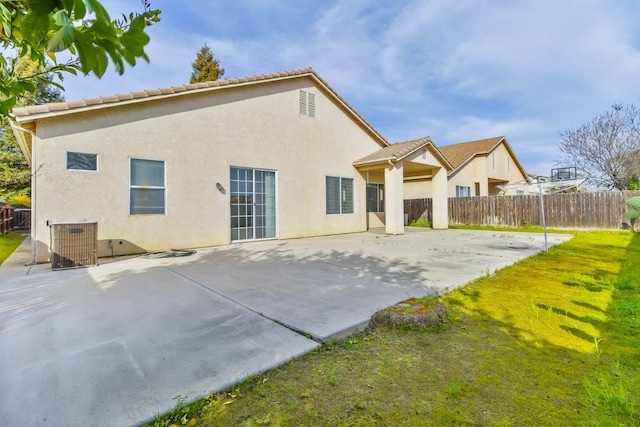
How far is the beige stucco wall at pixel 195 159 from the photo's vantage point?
6.73 metres

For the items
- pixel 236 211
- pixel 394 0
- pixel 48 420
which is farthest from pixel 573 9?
pixel 48 420

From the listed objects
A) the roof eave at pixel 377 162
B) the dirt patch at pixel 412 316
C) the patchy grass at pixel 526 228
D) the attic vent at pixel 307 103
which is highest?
the attic vent at pixel 307 103

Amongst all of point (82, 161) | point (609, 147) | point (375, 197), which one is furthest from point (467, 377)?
point (609, 147)

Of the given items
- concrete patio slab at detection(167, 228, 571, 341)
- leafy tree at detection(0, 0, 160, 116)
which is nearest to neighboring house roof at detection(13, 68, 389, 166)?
concrete patio slab at detection(167, 228, 571, 341)

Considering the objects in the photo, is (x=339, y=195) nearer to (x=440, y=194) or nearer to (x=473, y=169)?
(x=440, y=194)

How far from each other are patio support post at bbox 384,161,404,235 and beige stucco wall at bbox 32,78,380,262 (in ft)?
5.65

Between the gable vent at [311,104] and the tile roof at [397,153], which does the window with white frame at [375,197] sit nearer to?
the tile roof at [397,153]

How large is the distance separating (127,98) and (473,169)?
2216cm

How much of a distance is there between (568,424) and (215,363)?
7.80ft

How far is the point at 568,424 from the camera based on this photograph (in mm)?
1736

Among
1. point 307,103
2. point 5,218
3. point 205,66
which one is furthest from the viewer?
point 205,66

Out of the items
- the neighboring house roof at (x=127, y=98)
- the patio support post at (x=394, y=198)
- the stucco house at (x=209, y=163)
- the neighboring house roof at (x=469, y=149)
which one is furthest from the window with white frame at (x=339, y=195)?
the neighboring house roof at (x=469, y=149)

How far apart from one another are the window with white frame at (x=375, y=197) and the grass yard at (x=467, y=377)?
10804mm

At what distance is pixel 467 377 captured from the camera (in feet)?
7.30
